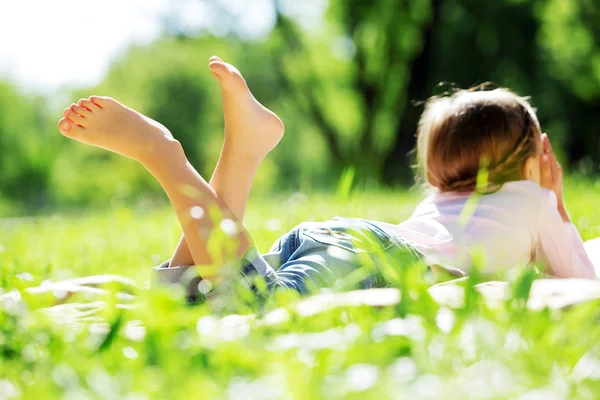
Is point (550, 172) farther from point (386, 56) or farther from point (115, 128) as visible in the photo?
point (386, 56)

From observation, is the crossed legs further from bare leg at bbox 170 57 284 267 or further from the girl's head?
the girl's head

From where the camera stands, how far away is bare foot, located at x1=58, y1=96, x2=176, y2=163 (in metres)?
2.10

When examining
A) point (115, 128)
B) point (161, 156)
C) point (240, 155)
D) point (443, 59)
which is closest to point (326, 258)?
point (240, 155)

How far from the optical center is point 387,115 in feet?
55.3

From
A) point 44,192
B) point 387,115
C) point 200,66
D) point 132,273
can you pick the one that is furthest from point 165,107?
point 132,273

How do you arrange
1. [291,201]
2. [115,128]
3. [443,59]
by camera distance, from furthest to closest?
1. [443,59]
2. [291,201]
3. [115,128]

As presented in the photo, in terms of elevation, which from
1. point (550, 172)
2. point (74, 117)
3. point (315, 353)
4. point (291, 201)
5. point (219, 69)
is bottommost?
point (291, 201)

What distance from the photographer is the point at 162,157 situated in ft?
6.73

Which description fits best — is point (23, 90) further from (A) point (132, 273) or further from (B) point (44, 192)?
(A) point (132, 273)

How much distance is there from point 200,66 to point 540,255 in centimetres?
2519

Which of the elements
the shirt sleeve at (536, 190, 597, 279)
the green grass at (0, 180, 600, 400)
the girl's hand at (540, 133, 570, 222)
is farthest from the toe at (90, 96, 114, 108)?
the girl's hand at (540, 133, 570, 222)

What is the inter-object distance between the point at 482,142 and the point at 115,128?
51.2 inches

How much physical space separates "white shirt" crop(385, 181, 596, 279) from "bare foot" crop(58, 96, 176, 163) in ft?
2.65

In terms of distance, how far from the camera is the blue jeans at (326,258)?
6.29 feet
